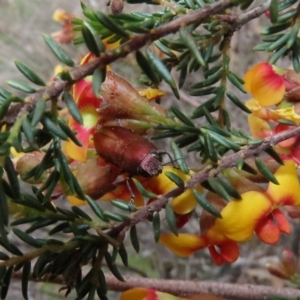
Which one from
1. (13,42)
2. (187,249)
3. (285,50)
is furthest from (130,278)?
(13,42)

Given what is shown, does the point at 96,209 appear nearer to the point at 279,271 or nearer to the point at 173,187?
the point at 173,187

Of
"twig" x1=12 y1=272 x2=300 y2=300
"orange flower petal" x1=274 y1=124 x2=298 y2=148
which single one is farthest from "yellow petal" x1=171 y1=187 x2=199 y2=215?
"twig" x1=12 y1=272 x2=300 y2=300

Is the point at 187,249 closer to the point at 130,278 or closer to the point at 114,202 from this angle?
the point at 114,202

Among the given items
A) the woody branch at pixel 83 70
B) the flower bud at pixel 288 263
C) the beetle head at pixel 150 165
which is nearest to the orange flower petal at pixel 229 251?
the beetle head at pixel 150 165

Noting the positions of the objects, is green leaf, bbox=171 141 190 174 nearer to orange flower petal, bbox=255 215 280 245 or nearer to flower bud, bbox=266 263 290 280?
orange flower petal, bbox=255 215 280 245

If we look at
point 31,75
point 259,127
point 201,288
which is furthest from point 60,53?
point 201,288

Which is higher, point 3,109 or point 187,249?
point 3,109
